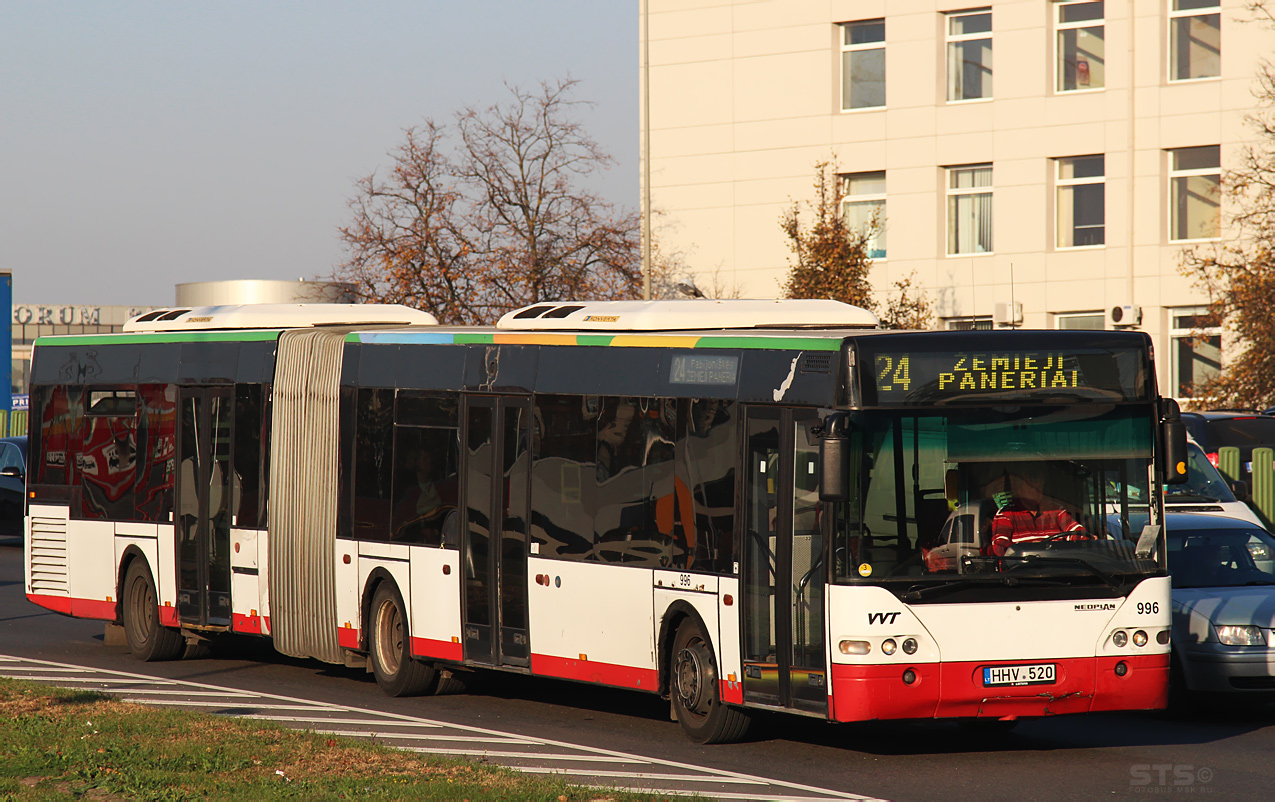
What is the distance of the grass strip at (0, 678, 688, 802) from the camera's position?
9438 millimetres

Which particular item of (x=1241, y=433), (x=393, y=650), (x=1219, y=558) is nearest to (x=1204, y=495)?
(x=1241, y=433)

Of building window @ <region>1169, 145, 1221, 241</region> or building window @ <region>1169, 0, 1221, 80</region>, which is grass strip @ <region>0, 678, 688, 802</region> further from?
building window @ <region>1169, 0, 1221, 80</region>

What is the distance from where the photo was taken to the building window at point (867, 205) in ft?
146

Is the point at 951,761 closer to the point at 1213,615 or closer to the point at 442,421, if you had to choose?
the point at 1213,615

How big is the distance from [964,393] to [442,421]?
5.08 m

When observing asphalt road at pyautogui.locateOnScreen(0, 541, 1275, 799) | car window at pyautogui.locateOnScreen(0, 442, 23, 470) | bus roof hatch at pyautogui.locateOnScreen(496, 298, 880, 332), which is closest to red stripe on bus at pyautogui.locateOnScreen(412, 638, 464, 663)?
asphalt road at pyautogui.locateOnScreen(0, 541, 1275, 799)

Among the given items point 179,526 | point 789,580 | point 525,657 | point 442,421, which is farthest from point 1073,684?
point 179,526

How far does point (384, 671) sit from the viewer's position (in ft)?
48.1

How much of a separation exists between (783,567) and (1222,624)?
3.71m

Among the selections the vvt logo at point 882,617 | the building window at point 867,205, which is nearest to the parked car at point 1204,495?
the vvt logo at point 882,617

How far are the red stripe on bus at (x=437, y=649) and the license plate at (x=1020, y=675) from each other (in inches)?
185

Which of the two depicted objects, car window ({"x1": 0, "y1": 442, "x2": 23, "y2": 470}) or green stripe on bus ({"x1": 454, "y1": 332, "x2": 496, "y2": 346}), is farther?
car window ({"x1": 0, "y1": 442, "x2": 23, "y2": 470})

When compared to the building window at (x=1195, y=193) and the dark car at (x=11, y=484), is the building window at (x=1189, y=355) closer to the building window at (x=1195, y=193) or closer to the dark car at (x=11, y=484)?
the building window at (x=1195, y=193)

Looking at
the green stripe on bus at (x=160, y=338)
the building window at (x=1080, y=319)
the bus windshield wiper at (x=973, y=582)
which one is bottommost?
the bus windshield wiper at (x=973, y=582)
